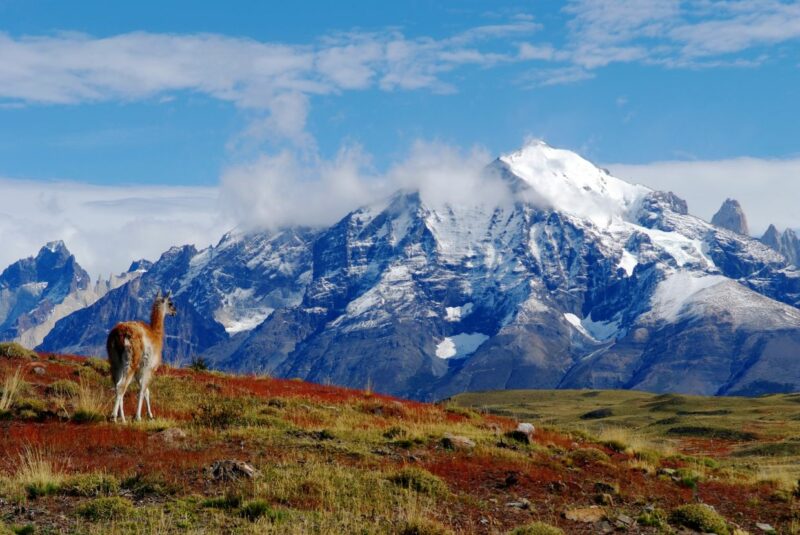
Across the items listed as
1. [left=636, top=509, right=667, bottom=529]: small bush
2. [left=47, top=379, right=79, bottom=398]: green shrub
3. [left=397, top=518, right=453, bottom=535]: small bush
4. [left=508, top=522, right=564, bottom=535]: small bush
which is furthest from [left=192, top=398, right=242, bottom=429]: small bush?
[left=636, top=509, right=667, bottom=529]: small bush

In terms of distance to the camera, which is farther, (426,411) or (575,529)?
(426,411)

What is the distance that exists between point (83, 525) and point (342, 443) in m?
9.03

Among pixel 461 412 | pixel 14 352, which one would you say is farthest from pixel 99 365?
pixel 461 412

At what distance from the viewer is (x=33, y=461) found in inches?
790

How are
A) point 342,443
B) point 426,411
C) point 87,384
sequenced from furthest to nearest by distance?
1. point 426,411
2. point 87,384
3. point 342,443

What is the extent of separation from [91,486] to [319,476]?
4525 mm

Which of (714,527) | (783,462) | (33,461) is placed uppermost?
(33,461)

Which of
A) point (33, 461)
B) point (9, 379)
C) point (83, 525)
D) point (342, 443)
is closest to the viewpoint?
point (83, 525)

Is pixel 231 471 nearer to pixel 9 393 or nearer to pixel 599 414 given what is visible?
pixel 9 393

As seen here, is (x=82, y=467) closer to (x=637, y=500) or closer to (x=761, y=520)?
(x=637, y=500)

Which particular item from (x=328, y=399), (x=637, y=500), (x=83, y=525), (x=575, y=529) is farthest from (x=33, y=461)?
(x=328, y=399)

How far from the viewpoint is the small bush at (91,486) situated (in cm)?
1814

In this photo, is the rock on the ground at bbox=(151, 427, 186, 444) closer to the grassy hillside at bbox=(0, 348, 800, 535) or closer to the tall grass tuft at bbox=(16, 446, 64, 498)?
the grassy hillside at bbox=(0, 348, 800, 535)

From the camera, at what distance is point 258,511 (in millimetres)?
16828
